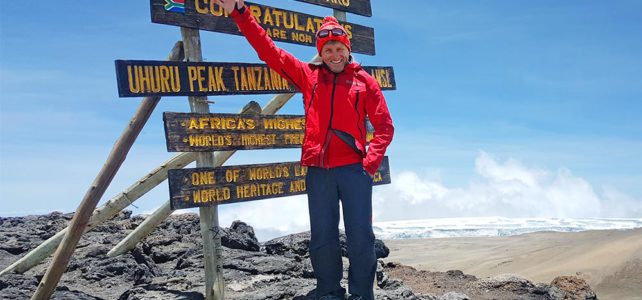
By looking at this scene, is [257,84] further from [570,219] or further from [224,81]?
[570,219]

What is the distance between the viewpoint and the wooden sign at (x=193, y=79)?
246 inches

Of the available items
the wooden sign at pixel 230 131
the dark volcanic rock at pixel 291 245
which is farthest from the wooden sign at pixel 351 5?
the dark volcanic rock at pixel 291 245

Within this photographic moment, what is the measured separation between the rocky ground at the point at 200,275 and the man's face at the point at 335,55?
231 centimetres

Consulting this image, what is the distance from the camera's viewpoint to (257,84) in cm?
734

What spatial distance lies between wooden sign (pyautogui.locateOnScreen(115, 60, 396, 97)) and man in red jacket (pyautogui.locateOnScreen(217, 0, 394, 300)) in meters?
1.11

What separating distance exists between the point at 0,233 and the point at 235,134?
7.37 m

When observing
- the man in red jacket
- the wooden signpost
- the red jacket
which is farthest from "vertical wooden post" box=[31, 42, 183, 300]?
the man in red jacket

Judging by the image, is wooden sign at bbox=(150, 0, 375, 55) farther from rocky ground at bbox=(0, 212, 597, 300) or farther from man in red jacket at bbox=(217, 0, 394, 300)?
rocky ground at bbox=(0, 212, 597, 300)

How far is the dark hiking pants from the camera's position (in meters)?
5.52

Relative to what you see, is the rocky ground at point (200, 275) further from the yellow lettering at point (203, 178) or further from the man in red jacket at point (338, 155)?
the yellow lettering at point (203, 178)

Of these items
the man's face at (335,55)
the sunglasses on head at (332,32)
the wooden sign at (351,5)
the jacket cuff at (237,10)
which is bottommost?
the man's face at (335,55)

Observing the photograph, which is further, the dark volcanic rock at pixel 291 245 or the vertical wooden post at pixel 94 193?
the dark volcanic rock at pixel 291 245

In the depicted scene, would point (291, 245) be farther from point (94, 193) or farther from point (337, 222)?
point (337, 222)

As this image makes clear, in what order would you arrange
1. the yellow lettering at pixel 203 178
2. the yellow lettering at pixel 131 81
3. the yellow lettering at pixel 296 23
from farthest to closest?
the yellow lettering at pixel 296 23
the yellow lettering at pixel 203 178
the yellow lettering at pixel 131 81
